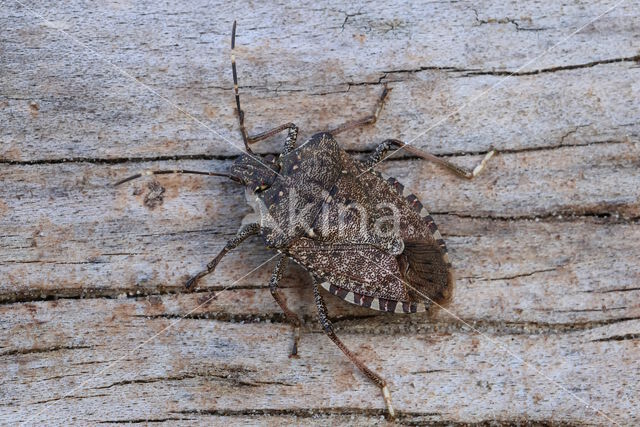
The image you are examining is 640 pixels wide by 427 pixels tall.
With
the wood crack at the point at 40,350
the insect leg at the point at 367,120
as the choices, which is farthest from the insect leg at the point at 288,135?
the wood crack at the point at 40,350

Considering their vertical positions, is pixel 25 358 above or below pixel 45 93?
below

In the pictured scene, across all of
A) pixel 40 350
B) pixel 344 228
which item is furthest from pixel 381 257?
pixel 40 350

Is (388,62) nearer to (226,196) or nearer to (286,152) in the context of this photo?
(286,152)

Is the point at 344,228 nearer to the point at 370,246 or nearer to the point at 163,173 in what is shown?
the point at 370,246

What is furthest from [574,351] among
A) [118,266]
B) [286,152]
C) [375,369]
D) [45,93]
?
[45,93]

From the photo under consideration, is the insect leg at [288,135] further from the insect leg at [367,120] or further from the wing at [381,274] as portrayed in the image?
the wing at [381,274]
